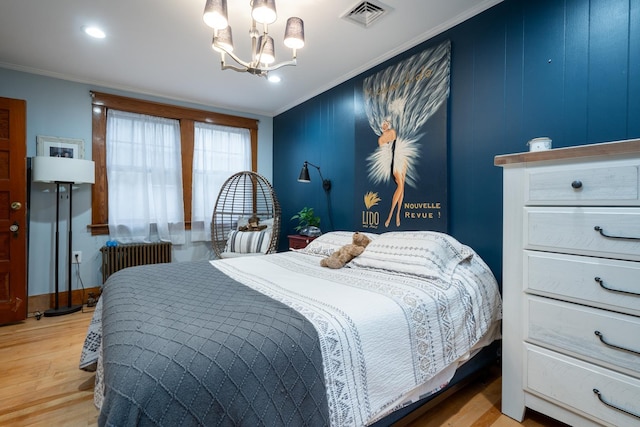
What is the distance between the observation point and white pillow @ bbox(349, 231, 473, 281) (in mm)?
1719

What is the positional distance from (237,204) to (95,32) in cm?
239

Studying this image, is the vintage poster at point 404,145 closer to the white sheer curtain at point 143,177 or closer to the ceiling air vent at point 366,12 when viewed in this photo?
the ceiling air vent at point 366,12

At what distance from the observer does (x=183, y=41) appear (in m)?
2.51

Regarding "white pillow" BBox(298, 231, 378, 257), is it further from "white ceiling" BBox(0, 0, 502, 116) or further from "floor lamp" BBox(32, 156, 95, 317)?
"floor lamp" BBox(32, 156, 95, 317)

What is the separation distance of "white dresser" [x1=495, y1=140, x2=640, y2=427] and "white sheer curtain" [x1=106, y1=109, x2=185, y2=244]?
3.54 meters

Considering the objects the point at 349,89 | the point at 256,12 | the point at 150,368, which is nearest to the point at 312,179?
the point at 349,89

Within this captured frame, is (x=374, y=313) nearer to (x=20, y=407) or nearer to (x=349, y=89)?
(x=20, y=407)

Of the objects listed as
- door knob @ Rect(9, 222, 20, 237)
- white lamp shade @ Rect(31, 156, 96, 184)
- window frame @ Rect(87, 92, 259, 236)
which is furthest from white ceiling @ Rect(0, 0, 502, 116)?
door knob @ Rect(9, 222, 20, 237)

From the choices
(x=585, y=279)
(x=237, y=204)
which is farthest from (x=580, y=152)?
(x=237, y=204)

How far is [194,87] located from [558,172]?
137 inches

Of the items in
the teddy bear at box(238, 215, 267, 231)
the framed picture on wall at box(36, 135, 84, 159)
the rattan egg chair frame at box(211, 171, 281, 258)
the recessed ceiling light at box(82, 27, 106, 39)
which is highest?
the recessed ceiling light at box(82, 27, 106, 39)

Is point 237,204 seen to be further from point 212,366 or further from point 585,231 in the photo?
point 585,231

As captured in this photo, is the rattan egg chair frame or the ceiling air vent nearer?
the ceiling air vent

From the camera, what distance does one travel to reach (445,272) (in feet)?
5.58
